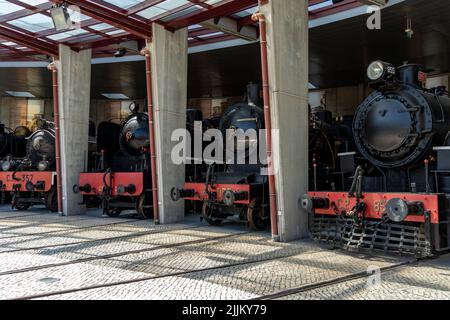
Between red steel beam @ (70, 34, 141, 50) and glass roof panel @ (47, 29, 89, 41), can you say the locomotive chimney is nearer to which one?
red steel beam @ (70, 34, 141, 50)

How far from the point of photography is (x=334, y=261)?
651 centimetres

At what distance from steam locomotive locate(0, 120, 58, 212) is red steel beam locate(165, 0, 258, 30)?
21.6ft

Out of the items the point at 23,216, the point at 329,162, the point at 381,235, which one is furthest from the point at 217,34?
the point at 381,235

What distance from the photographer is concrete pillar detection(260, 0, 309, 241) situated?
8.13m

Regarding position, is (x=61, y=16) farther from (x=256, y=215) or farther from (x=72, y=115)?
(x=256, y=215)

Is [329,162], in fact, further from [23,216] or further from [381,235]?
[23,216]

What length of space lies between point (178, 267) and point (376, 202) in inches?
127

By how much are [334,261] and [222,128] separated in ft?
17.7

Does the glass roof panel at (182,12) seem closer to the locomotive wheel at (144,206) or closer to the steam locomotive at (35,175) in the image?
the locomotive wheel at (144,206)

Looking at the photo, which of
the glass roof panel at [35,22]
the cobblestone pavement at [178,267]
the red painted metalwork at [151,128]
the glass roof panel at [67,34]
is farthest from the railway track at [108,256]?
the glass roof panel at [67,34]

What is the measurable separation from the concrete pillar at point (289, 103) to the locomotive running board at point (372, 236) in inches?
21.3

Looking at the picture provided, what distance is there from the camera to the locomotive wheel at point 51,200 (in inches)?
575

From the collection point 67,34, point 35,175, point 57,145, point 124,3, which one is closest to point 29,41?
point 67,34

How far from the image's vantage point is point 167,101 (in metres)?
11.4
